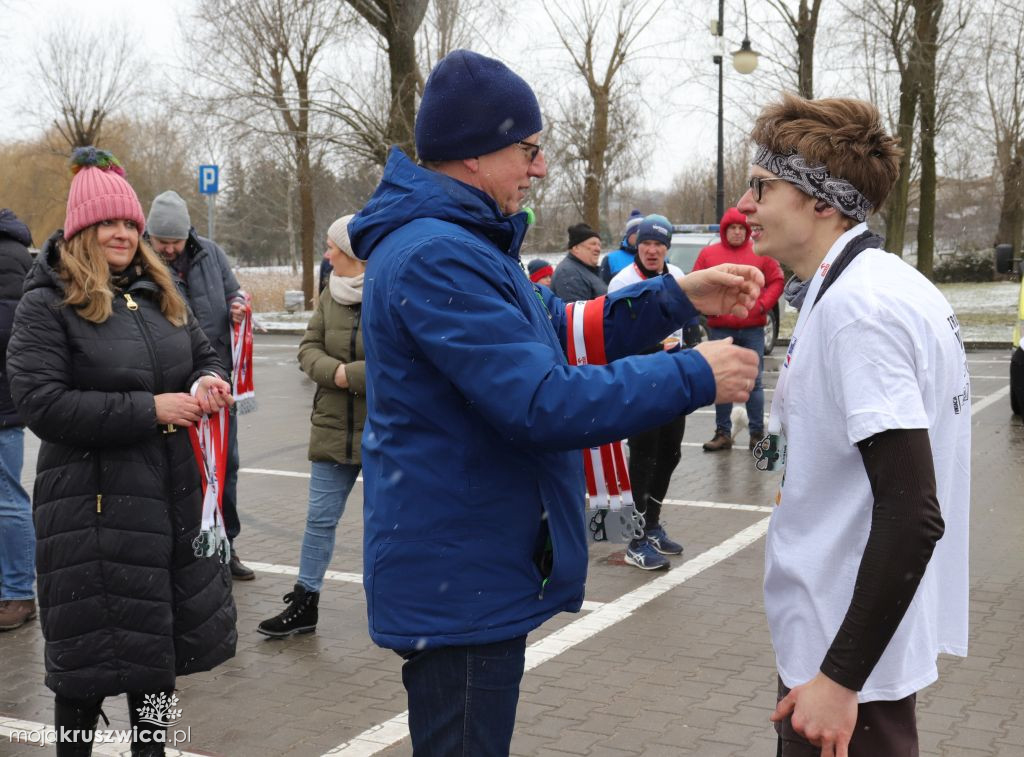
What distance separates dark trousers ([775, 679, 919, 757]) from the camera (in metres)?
2.18

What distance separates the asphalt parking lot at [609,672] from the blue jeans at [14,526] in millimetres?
237

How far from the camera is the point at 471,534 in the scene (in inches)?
94.2

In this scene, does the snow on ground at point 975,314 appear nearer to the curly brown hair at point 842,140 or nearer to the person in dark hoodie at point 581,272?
the person in dark hoodie at point 581,272

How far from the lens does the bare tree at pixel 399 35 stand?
73.3ft

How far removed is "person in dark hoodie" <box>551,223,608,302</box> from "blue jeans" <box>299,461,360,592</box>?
288 cm

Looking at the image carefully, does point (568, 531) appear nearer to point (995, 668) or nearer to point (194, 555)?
point (194, 555)

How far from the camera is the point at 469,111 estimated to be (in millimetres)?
2508

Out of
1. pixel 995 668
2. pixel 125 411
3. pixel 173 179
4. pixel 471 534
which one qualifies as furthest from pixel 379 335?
pixel 173 179

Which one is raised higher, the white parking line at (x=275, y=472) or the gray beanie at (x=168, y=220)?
the gray beanie at (x=168, y=220)

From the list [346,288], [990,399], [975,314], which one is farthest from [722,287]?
[975,314]

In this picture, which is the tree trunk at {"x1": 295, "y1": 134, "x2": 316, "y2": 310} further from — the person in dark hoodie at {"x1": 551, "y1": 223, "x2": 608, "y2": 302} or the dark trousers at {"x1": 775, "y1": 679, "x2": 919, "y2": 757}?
the dark trousers at {"x1": 775, "y1": 679, "x2": 919, "y2": 757}

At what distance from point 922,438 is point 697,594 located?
4.39 metres

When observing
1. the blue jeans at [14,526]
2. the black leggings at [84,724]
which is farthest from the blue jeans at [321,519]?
the black leggings at [84,724]

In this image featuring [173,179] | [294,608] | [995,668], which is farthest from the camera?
[173,179]
